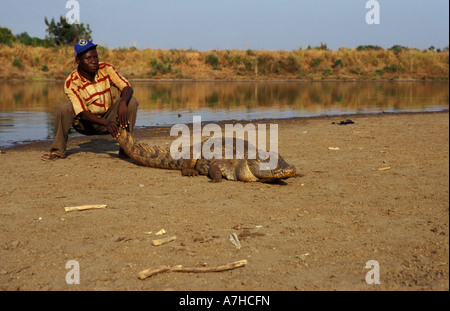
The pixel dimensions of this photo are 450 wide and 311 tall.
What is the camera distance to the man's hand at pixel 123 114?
20.6ft

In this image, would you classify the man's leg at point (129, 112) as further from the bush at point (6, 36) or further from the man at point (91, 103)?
the bush at point (6, 36)

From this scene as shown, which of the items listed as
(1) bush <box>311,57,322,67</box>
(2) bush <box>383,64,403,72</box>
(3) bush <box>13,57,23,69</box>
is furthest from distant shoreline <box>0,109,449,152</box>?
(1) bush <box>311,57,322,67</box>

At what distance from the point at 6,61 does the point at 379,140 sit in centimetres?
3061

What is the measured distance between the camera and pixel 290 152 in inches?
273

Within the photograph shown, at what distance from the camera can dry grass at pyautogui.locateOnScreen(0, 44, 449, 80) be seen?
3222 centimetres

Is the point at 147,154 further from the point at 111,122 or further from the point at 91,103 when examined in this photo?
the point at 91,103

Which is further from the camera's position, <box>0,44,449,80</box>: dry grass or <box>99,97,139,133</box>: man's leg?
<box>0,44,449,80</box>: dry grass

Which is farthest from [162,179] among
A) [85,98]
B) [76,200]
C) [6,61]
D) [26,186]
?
[6,61]

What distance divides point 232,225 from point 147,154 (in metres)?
2.72

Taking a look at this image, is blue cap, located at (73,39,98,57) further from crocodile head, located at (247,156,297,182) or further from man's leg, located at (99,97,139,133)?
crocodile head, located at (247,156,297,182)

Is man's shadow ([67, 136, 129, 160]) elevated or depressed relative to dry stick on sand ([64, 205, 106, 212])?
elevated

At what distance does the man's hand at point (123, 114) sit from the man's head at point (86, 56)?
0.67 m

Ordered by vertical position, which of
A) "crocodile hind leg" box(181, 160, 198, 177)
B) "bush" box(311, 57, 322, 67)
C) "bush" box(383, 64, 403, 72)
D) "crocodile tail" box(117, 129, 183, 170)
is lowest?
"crocodile hind leg" box(181, 160, 198, 177)

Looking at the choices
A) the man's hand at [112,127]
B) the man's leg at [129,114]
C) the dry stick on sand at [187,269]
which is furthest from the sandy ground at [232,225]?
the man's leg at [129,114]
